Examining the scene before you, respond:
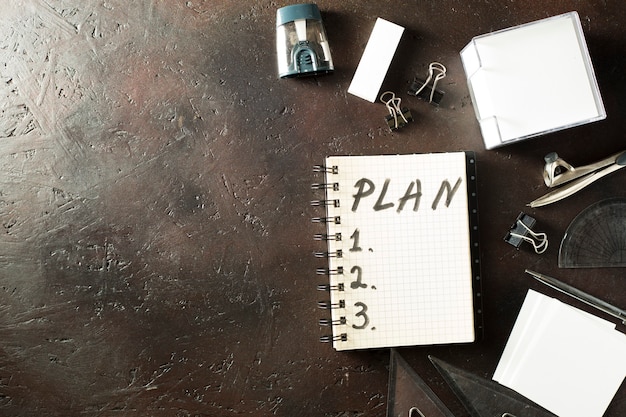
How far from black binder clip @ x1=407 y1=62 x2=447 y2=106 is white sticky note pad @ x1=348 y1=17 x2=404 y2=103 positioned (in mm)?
70

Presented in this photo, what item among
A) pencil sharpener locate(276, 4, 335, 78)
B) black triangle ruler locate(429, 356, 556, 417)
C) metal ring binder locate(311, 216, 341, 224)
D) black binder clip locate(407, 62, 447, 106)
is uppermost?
pencil sharpener locate(276, 4, 335, 78)

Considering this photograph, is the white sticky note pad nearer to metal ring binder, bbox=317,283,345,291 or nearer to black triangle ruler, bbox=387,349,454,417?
metal ring binder, bbox=317,283,345,291

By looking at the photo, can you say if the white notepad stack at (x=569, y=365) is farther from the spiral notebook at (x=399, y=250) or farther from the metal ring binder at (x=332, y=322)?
the metal ring binder at (x=332, y=322)

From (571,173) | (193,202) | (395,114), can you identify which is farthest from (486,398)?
(193,202)

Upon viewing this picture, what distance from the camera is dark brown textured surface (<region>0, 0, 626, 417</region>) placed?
118 cm

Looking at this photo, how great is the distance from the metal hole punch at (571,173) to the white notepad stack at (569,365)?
0.23m

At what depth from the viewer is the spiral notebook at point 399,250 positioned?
116 cm

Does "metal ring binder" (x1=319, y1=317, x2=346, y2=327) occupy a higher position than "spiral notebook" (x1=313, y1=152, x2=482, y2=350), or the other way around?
"spiral notebook" (x1=313, y1=152, x2=482, y2=350)

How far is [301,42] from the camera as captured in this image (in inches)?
45.3

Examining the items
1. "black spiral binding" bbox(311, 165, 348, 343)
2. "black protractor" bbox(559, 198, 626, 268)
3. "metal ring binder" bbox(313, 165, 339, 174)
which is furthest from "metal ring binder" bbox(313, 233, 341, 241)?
"black protractor" bbox(559, 198, 626, 268)

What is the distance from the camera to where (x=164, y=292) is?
118cm

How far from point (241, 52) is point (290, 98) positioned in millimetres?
142

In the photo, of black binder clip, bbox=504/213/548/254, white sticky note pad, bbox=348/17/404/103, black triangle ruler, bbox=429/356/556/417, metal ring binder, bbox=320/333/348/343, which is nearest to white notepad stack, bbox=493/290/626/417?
black triangle ruler, bbox=429/356/556/417

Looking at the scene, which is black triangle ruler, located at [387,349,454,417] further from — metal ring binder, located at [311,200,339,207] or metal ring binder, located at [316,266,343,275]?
metal ring binder, located at [311,200,339,207]
